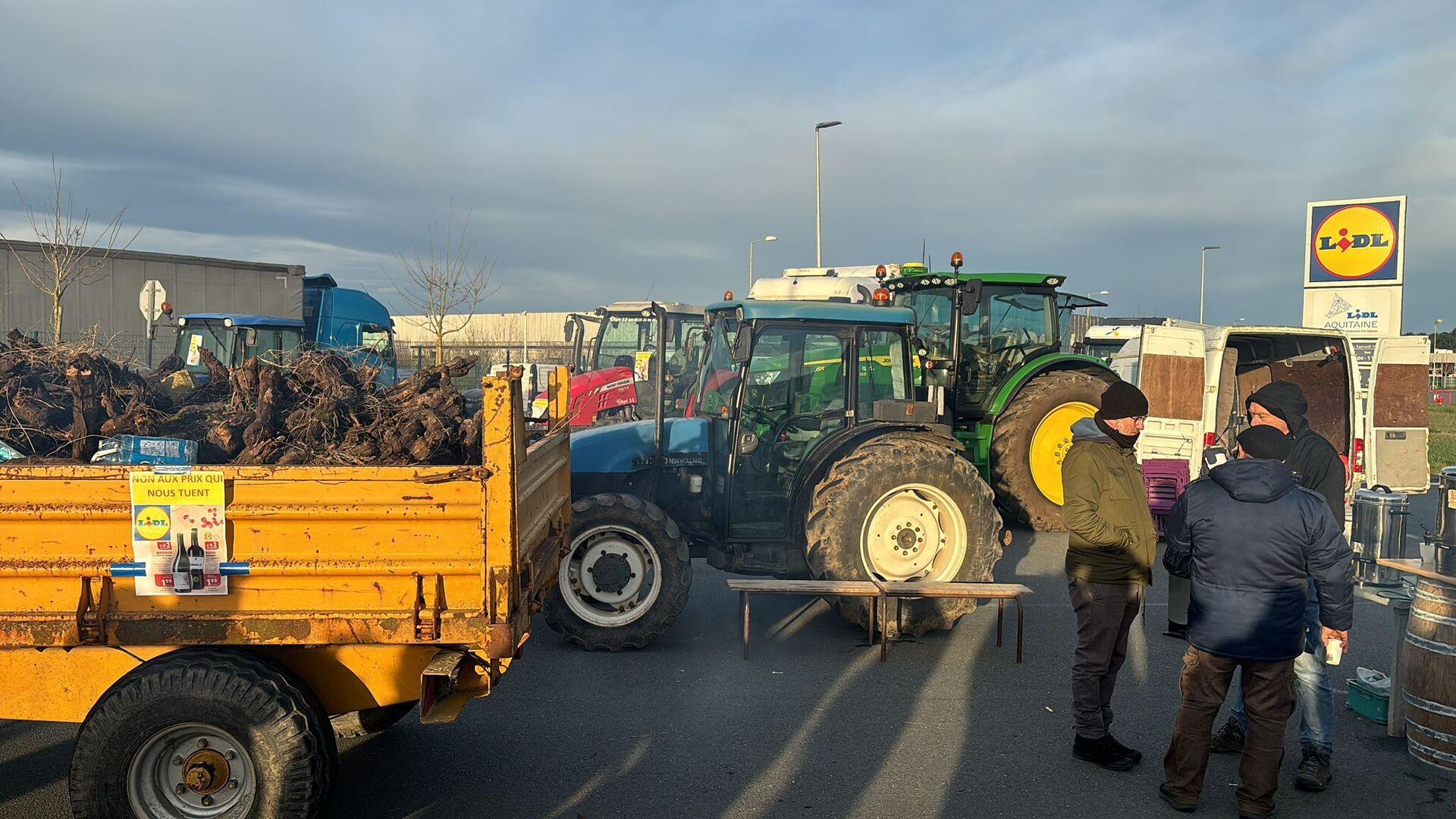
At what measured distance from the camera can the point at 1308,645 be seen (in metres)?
4.61

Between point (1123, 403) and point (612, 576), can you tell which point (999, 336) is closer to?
point (612, 576)

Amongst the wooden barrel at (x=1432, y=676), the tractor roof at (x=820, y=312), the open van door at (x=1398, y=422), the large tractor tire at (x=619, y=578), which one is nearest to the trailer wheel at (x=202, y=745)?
the large tractor tire at (x=619, y=578)

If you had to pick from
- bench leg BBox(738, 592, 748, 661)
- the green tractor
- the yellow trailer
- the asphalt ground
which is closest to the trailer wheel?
the yellow trailer

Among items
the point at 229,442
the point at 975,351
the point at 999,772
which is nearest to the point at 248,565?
the point at 229,442

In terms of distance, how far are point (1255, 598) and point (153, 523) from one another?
4.35 metres

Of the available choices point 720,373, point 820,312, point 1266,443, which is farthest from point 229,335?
point 1266,443

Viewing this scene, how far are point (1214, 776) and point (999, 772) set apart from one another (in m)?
1.05

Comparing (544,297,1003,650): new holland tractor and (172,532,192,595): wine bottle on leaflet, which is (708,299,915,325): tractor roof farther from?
(172,532,192,595): wine bottle on leaflet

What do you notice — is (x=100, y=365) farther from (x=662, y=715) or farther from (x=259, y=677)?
(x=662, y=715)

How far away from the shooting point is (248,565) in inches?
141

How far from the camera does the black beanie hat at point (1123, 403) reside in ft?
15.6

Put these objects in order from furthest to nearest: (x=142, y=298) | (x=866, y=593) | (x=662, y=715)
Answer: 1. (x=142, y=298)
2. (x=866, y=593)
3. (x=662, y=715)

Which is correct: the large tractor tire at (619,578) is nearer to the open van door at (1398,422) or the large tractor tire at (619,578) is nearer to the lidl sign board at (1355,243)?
the open van door at (1398,422)

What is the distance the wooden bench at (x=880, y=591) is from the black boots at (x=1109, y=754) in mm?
1461
